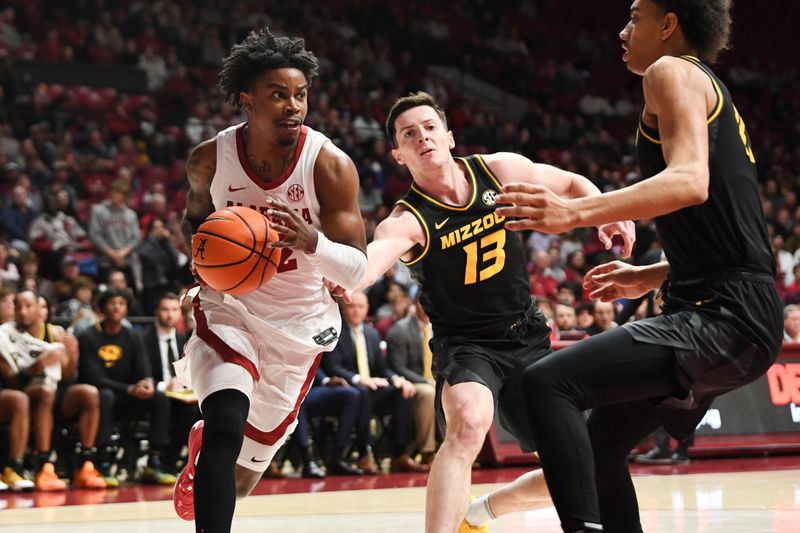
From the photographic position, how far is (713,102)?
311 centimetres

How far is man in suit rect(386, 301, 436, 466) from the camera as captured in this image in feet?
30.2

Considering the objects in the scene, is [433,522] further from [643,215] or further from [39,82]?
[39,82]

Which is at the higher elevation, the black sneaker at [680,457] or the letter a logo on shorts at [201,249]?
the letter a logo on shorts at [201,249]

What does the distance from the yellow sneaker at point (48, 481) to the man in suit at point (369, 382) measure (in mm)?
2367

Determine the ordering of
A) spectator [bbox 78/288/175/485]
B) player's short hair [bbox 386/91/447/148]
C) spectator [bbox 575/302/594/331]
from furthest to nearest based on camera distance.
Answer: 1. spectator [bbox 575/302/594/331]
2. spectator [bbox 78/288/175/485]
3. player's short hair [bbox 386/91/447/148]

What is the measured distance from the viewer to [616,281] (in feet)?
12.3

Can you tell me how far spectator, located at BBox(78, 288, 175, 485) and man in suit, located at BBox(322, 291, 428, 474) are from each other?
1.49 meters

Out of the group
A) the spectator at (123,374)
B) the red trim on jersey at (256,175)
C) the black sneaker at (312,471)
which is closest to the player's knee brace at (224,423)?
the red trim on jersey at (256,175)

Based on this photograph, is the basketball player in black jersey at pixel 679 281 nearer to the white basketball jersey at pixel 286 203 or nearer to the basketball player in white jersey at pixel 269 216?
the basketball player in white jersey at pixel 269 216

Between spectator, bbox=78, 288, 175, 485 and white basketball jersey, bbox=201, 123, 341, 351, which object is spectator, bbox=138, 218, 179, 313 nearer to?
spectator, bbox=78, 288, 175, 485

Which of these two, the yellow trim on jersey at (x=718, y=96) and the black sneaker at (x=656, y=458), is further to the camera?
the black sneaker at (x=656, y=458)

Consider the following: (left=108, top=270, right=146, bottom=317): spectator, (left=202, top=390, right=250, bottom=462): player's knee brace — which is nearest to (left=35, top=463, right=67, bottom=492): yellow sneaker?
(left=108, top=270, right=146, bottom=317): spectator

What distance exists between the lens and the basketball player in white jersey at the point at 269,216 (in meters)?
4.20

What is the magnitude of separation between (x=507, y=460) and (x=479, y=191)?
4.76 m
